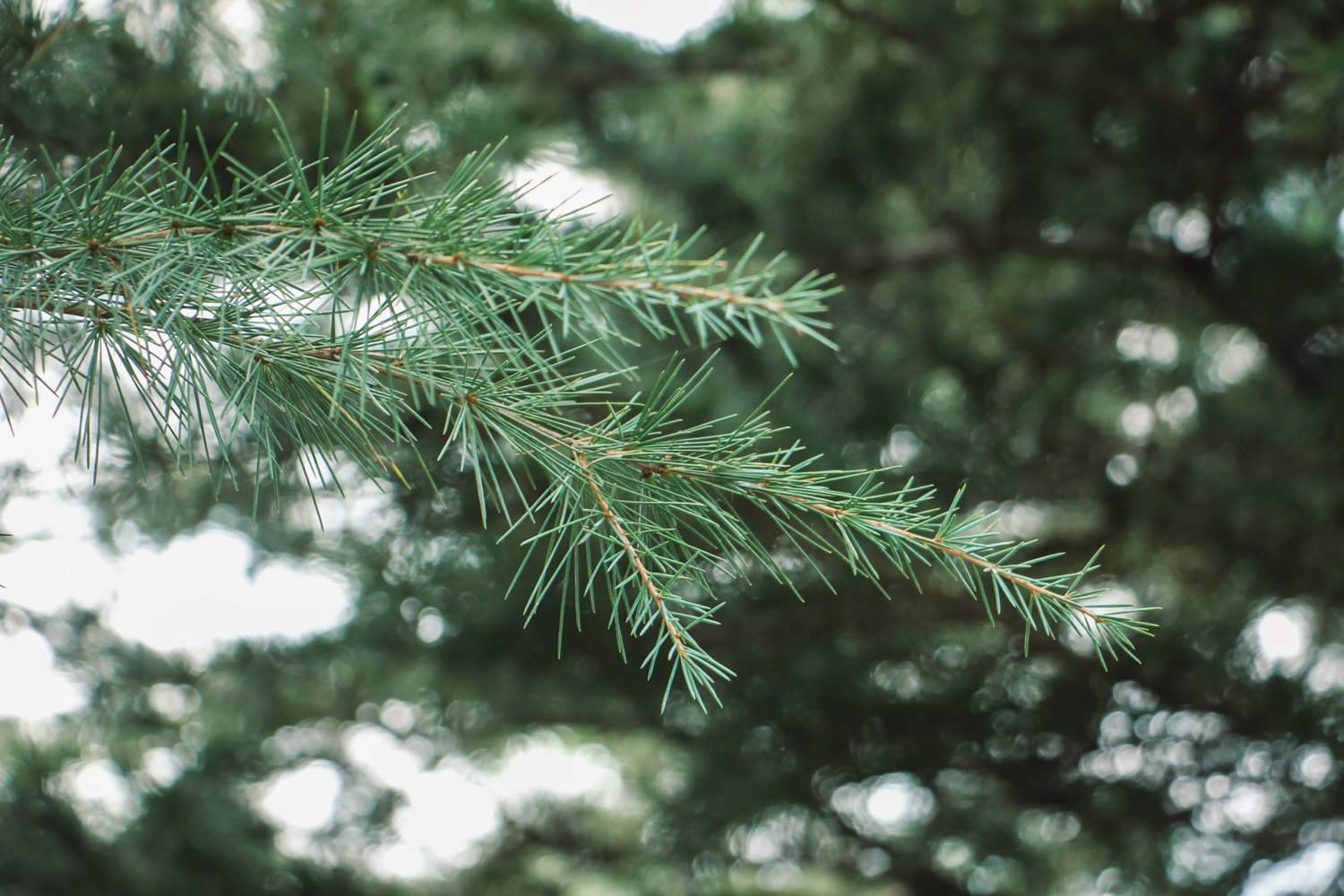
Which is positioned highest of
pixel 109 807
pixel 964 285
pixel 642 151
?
pixel 642 151

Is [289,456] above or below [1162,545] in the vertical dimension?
above

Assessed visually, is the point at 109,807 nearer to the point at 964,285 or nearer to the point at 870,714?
the point at 870,714

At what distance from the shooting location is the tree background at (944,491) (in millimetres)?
1440

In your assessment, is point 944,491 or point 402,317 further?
point 944,491

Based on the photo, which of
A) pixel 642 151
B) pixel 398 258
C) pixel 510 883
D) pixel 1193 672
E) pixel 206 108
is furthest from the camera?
pixel 510 883

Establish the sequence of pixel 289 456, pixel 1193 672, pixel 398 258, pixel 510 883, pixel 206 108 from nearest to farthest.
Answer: pixel 398 258
pixel 206 108
pixel 289 456
pixel 1193 672
pixel 510 883

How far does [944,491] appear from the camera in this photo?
1508 millimetres

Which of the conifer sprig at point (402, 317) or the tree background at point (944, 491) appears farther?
the tree background at point (944, 491)

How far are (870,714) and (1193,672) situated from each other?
494mm

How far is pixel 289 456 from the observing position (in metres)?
1.09

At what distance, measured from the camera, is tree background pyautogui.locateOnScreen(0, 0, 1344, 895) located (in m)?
1.44

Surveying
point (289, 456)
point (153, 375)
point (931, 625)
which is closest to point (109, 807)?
point (289, 456)

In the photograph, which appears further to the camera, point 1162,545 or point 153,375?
point 1162,545

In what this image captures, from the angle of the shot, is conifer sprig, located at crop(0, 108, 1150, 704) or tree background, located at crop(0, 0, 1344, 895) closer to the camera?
conifer sprig, located at crop(0, 108, 1150, 704)
